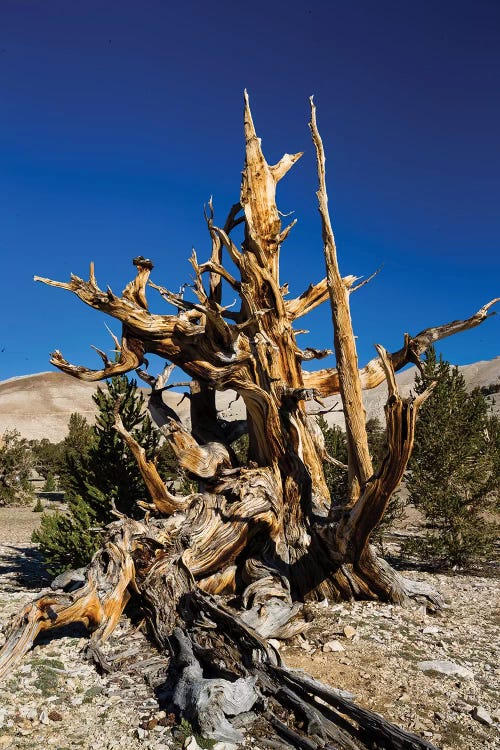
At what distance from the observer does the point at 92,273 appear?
24.2 feet

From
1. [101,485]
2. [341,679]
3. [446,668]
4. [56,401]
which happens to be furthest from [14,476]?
[56,401]

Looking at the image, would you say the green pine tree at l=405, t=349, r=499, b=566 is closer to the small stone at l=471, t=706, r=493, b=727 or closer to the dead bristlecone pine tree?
the dead bristlecone pine tree

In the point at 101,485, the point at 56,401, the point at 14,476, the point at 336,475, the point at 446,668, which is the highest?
the point at 56,401

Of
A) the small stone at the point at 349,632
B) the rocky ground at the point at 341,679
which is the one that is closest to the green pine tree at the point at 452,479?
the rocky ground at the point at 341,679

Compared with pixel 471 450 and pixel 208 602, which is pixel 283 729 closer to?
pixel 208 602

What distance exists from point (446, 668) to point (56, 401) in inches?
3124

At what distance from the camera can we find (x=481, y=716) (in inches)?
173

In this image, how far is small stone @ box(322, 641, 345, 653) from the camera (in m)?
5.95

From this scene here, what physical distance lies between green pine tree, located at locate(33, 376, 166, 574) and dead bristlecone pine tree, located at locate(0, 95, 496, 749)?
4.23 ft

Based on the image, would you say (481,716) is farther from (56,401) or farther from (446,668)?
(56,401)

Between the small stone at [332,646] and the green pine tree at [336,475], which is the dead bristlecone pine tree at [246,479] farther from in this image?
the green pine tree at [336,475]

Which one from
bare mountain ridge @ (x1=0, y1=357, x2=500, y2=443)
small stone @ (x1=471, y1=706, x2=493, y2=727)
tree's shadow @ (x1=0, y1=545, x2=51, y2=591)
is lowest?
small stone @ (x1=471, y1=706, x2=493, y2=727)

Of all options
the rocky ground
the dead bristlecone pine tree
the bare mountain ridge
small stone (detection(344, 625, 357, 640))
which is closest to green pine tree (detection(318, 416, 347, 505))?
the dead bristlecone pine tree

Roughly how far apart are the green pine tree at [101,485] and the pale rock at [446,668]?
17.5ft
